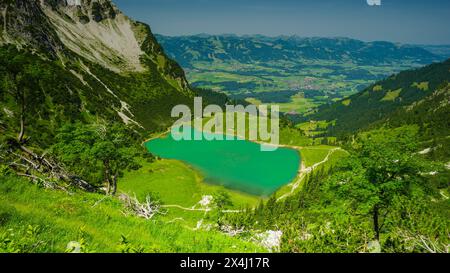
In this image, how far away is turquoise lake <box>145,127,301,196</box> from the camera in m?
143

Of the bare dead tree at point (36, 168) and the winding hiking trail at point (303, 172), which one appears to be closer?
the bare dead tree at point (36, 168)

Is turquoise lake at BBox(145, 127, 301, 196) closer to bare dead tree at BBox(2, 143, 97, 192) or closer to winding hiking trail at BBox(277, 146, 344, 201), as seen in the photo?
winding hiking trail at BBox(277, 146, 344, 201)

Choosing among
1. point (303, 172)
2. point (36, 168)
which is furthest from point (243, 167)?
point (36, 168)

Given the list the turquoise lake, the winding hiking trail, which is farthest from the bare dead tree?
the turquoise lake

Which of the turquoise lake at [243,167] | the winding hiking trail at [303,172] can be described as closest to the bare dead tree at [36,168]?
the winding hiking trail at [303,172]

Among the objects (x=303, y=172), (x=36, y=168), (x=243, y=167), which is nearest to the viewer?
(x=36, y=168)

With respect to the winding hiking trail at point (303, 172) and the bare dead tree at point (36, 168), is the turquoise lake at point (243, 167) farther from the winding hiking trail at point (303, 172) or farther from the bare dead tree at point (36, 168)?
the bare dead tree at point (36, 168)

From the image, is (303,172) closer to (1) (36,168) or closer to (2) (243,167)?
(2) (243,167)

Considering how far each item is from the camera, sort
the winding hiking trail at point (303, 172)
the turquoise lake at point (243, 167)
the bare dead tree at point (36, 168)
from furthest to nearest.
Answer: the turquoise lake at point (243, 167) → the winding hiking trail at point (303, 172) → the bare dead tree at point (36, 168)

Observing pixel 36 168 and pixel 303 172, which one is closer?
pixel 36 168

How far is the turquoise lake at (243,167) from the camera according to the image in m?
143

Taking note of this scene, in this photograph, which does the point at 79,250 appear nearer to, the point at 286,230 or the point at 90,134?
the point at 286,230

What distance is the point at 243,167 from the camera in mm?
167625
